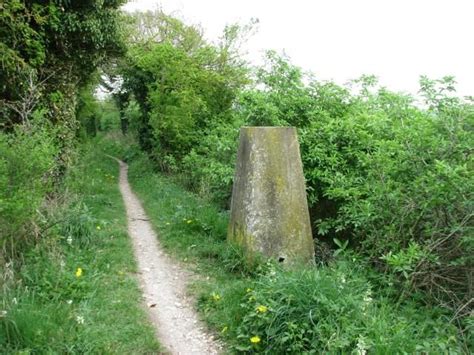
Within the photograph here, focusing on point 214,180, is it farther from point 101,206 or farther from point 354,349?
point 354,349

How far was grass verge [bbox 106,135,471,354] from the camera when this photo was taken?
3.29m

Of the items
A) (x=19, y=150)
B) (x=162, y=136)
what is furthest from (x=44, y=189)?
(x=162, y=136)

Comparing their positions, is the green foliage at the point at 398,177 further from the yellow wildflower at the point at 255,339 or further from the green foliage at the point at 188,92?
the green foliage at the point at 188,92

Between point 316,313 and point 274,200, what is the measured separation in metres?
1.81

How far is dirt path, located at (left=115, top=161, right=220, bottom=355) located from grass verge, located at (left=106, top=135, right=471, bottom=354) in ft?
0.56

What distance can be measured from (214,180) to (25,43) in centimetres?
434

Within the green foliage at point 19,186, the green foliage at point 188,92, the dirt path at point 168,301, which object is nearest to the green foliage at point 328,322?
the dirt path at point 168,301

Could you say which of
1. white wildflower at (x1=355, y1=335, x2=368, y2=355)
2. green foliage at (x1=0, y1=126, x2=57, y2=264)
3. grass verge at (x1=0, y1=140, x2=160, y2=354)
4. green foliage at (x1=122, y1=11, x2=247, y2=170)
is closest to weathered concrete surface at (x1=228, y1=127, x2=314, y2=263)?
grass verge at (x1=0, y1=140, x2=160, y2=354)

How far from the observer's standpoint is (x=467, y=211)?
403cm

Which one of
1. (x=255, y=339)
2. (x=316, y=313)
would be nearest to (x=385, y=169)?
(x=316, y=313)

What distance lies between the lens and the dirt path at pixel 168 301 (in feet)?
12.5

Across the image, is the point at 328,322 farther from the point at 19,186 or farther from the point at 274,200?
the point at 19,186

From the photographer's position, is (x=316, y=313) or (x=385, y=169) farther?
(x=385, y=169)

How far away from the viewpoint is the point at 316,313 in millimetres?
3455
